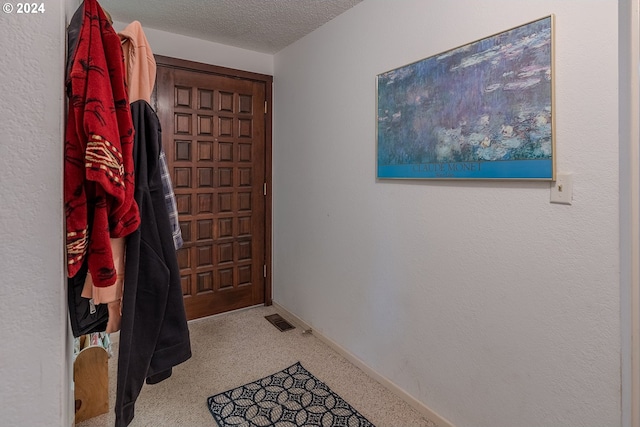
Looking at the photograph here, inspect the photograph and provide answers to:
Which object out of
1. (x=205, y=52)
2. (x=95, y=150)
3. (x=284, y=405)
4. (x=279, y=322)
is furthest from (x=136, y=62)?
(x=279, y=322)

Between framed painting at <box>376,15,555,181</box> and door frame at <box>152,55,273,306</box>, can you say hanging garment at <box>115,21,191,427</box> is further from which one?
door frame at <box>152,55,273,306</box>

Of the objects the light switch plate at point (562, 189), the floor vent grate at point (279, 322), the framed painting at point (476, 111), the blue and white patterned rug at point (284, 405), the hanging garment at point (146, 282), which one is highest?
the framed painting at point (476, 111)

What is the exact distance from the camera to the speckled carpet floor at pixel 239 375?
1.78 m

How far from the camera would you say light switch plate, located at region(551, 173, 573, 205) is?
1251 millimetres

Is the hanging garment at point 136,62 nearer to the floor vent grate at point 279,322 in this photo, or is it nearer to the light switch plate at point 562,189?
the light switch plate at point 562,189

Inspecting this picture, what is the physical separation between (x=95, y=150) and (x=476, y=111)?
1.45 meters

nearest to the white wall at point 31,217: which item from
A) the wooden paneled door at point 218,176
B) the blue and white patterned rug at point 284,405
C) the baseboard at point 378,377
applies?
the blue and white patterned rug at point 284,405

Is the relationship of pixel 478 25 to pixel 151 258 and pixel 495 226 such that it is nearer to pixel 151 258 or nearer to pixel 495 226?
pixel 495 226

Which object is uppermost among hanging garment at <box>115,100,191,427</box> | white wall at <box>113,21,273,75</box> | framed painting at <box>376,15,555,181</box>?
white wall at <box>113,21,273,75</box>

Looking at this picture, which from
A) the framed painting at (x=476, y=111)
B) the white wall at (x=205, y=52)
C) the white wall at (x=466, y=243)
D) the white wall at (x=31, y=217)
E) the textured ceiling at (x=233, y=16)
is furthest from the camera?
the white wall at (x=205, y=52)

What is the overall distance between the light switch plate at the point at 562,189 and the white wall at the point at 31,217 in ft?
5.15

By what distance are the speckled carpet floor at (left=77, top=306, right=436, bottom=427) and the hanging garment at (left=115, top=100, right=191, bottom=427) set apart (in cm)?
80

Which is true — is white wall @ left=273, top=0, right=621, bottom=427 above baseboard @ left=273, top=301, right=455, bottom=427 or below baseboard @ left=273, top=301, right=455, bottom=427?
above

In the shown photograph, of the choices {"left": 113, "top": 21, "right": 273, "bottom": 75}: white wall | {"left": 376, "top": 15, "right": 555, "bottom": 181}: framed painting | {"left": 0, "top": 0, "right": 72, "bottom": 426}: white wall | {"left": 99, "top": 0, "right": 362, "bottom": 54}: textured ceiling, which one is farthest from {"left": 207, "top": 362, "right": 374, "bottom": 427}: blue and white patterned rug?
{"left": 113, "top": 21, "right": 273, "bottom": 75}: white wall
